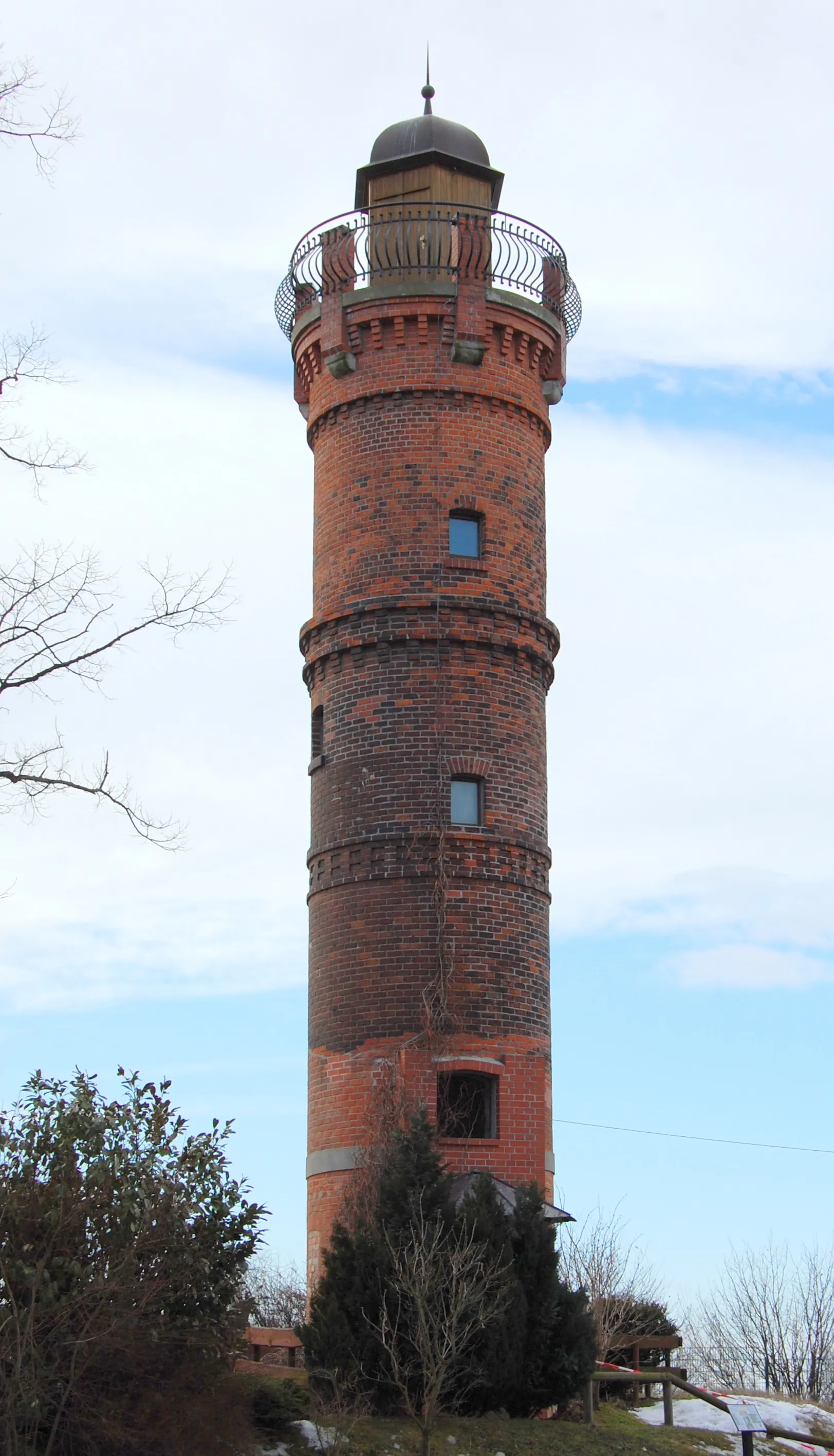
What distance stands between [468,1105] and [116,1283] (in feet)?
30.9

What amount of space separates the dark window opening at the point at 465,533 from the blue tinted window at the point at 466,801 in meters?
3.26

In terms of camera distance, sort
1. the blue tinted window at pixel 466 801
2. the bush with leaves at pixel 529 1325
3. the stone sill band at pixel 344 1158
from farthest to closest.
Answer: the blue tinted window at pixel 466 801, the stone sill band at pixel 344 1158, the bush with leaves at pixel 529 1325

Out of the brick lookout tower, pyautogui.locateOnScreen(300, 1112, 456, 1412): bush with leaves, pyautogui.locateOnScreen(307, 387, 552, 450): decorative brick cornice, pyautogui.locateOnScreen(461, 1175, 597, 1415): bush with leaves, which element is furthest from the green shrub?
pyautogui.locateOnScreen(307, 387, 552, 450): decorative brick cornice

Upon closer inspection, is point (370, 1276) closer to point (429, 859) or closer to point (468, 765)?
point (429, 859)

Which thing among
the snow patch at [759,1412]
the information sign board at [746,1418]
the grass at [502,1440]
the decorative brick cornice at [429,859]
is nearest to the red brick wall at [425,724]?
the decorative brick cornice at [429,859]

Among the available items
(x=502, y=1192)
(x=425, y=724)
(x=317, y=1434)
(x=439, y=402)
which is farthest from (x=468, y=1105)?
(x=439, y=402)

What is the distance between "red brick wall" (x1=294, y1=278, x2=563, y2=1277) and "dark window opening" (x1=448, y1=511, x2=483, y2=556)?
19cm

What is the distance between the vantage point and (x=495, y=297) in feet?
83.4

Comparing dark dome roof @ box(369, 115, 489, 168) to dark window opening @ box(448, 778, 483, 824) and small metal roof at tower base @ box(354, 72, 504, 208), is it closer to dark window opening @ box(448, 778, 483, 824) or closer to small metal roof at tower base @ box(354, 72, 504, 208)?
small metal roof at tower base @ box(354, 72, 504, 208)

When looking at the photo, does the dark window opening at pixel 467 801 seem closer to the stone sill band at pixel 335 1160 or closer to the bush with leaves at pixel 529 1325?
the stone sill band at pixel 335 1160

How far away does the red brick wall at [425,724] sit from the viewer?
74.8ft

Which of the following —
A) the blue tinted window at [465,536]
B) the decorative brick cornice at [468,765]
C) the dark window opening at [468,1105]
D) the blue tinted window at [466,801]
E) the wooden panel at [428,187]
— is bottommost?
the dark window opening at [468,1105]

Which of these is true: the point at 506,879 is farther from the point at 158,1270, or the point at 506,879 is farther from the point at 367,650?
the point at 158,1270

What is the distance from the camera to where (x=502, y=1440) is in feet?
57.2
